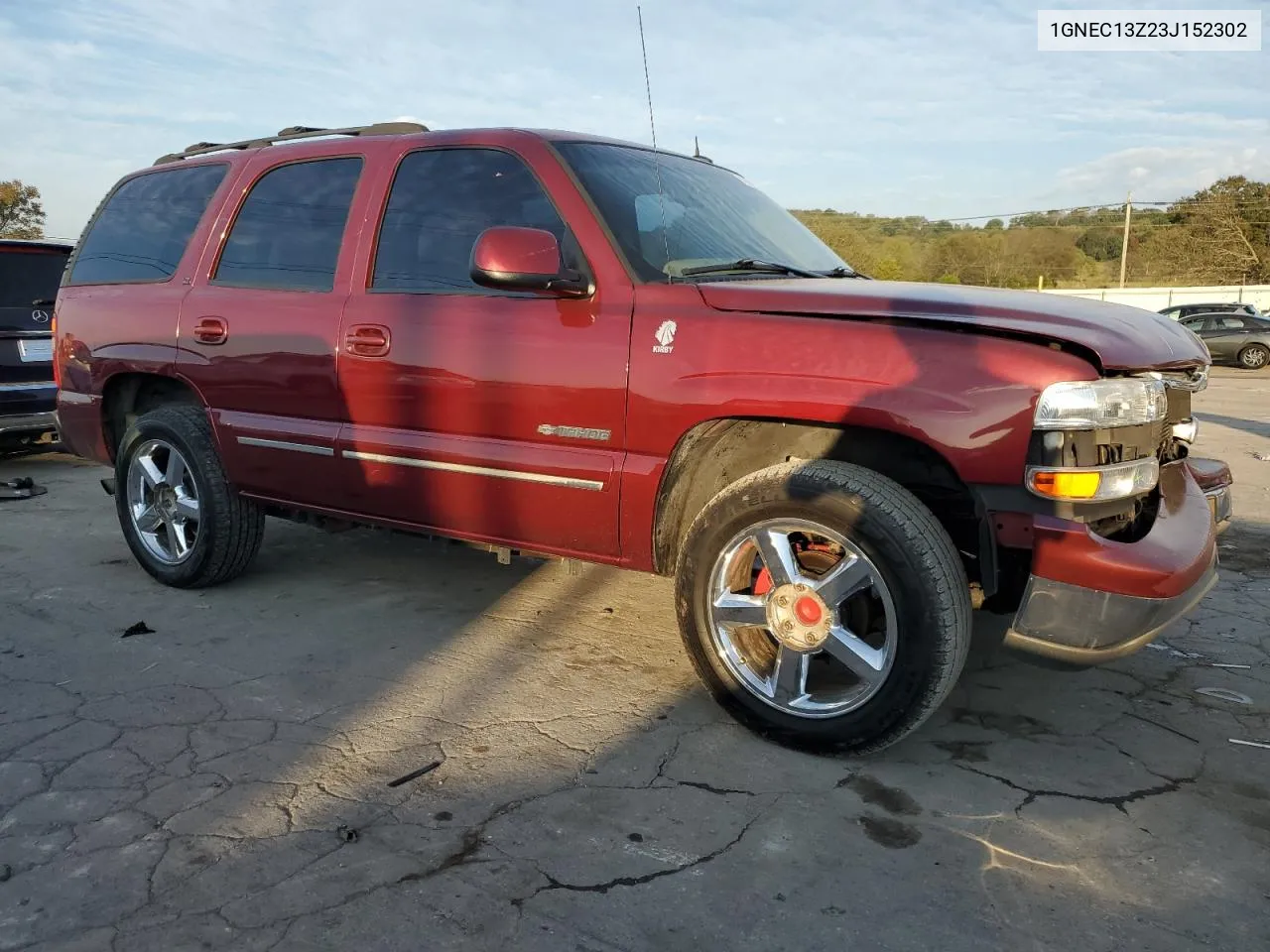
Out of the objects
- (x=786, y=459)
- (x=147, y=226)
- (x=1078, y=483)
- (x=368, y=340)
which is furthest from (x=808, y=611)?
(x=147, y=226)

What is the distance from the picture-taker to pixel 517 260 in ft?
9.95

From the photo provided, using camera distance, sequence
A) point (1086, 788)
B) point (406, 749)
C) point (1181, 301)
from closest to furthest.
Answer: point (1086, 788)
point (406, 749)
point (1181, 301)

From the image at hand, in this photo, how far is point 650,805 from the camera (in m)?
2.63

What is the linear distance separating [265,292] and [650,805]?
2690 mm

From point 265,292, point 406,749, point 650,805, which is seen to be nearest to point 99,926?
point 406,749

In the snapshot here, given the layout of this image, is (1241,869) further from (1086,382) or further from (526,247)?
(526,247)

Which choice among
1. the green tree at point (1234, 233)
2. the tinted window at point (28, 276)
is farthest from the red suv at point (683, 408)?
the green tree at point (1234, 233)

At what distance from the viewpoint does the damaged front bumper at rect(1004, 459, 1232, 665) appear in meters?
2.57

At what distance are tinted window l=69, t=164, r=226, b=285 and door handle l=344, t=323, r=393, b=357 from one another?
1308 mm

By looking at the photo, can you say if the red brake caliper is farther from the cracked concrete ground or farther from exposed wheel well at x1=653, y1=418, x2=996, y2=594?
the cracked concrete ground

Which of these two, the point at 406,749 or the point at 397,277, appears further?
the point at 397,277

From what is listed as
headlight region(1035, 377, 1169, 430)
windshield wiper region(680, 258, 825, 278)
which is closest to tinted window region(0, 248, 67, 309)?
windshield wiper region(680, 258, 825, 278)

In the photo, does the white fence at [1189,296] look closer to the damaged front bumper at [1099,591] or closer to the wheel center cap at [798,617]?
the damaged front bumper at [1099,591]

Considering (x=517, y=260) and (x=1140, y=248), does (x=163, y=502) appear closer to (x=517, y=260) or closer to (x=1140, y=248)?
(x=517, y=260)
